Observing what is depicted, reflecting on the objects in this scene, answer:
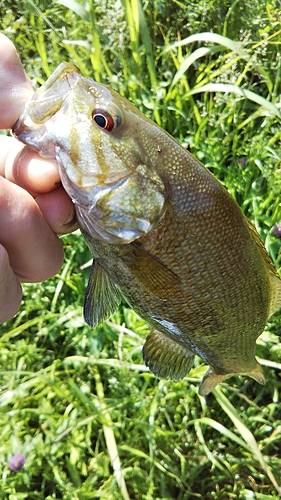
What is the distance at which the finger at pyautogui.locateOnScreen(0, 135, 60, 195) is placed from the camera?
4.32 feet

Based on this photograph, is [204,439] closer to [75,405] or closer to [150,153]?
[75,405]

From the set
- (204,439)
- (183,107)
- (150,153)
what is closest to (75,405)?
(204,439)

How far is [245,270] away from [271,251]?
1270 millimetres

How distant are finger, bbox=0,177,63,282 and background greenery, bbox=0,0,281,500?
0.87 m

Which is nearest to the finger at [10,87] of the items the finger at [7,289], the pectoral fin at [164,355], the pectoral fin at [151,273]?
the finger at [7,289]

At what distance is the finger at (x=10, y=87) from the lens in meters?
1.35

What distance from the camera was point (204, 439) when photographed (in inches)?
103

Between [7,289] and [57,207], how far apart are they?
31 cm

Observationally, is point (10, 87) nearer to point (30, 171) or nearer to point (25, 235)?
point (30, 171)

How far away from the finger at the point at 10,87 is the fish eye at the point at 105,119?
0.28m

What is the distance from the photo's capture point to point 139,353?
263 centimetres

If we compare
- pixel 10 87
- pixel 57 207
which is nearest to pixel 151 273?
pixel 57 207

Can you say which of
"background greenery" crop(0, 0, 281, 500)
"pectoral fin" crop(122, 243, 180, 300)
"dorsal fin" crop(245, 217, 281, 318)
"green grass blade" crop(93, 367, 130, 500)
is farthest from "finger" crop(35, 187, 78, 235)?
"green grass blade" crop(93, 367, 130, 500)

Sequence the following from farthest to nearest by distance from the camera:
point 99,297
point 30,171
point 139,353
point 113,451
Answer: point 139,353 → point 113,451 → point 99,297 → point 30,171
